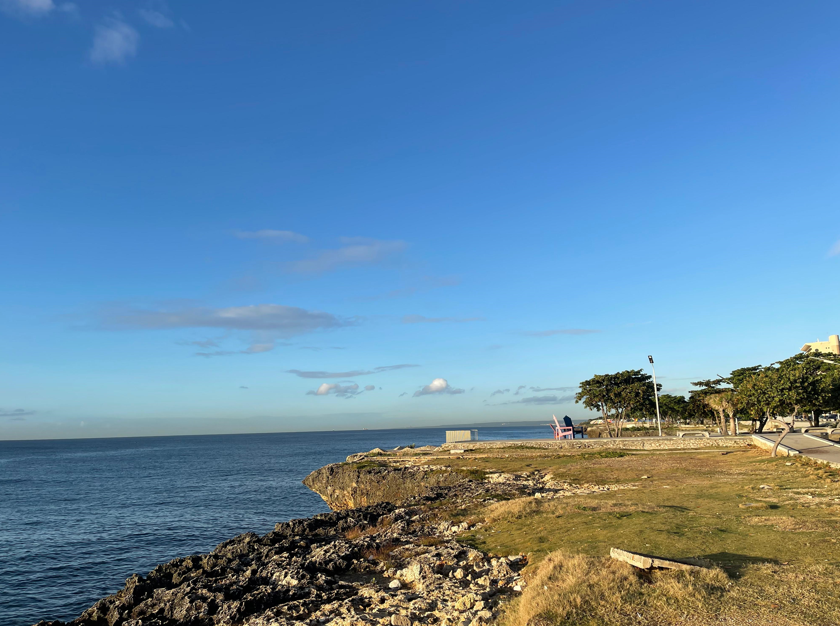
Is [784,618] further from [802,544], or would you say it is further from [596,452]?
[596,452]

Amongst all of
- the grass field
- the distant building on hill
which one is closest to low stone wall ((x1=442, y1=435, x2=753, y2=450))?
the grass field

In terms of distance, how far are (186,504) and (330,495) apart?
1750cm

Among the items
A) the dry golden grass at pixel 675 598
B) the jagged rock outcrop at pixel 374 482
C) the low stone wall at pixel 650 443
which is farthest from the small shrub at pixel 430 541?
the low stone wall at pixel 650 443

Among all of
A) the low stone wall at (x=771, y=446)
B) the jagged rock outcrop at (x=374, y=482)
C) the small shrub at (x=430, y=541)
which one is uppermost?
the low stone wall at (x=771, y=446)

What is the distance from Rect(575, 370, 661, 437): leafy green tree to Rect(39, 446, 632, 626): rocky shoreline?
57422mm

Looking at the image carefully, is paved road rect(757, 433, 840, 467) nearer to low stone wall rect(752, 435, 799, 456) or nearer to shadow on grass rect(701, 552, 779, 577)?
low stone wall rect(752, 435, 799, 456)

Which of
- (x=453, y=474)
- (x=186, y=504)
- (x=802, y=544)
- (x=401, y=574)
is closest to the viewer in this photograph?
(x=802, y=544)

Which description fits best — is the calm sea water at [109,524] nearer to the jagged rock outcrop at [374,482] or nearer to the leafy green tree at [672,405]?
the jagged rock outcrop at [374,482]

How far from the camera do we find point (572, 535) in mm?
18422

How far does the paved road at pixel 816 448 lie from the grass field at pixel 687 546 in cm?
211


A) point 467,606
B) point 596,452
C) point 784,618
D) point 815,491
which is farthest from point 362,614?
point 596,452

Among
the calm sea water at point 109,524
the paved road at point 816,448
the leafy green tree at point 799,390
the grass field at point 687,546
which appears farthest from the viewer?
the leafy green tree at point 799,390

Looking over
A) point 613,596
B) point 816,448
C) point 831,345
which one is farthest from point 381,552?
point 831,345

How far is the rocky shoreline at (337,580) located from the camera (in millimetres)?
13984
